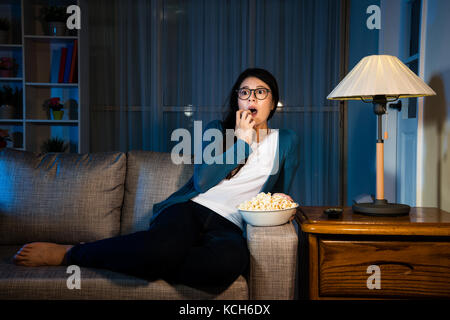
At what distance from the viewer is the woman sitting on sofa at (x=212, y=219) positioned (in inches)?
51.6

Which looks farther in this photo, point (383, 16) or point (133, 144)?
point (133, 144)

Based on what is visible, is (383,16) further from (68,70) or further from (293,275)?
(68,70)

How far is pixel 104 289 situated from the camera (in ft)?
4.42

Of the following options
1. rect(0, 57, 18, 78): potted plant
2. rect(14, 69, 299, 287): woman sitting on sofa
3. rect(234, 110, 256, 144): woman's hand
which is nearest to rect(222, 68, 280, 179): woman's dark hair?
rect(14, 69, 299, 287): woman sitting on sofa

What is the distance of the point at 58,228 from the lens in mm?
1791

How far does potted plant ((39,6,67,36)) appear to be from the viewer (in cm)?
331

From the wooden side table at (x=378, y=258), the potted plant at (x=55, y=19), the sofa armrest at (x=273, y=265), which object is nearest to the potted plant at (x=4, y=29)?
the potted plant at (x=55, y=19)

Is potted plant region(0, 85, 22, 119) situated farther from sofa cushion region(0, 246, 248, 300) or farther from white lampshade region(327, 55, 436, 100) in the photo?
white lampshade region(327, 55, 436, 100)

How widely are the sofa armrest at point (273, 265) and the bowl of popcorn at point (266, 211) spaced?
6 centimetres

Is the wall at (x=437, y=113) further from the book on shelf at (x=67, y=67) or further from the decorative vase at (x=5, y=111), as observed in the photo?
the decorative vase at (x=5, y=111)

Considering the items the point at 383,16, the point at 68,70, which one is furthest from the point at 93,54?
the point at 383,16

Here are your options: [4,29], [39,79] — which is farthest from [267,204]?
[4,29]

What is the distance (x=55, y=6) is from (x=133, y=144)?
133cm

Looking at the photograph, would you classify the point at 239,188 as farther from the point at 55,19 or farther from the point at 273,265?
the point at 55,19
